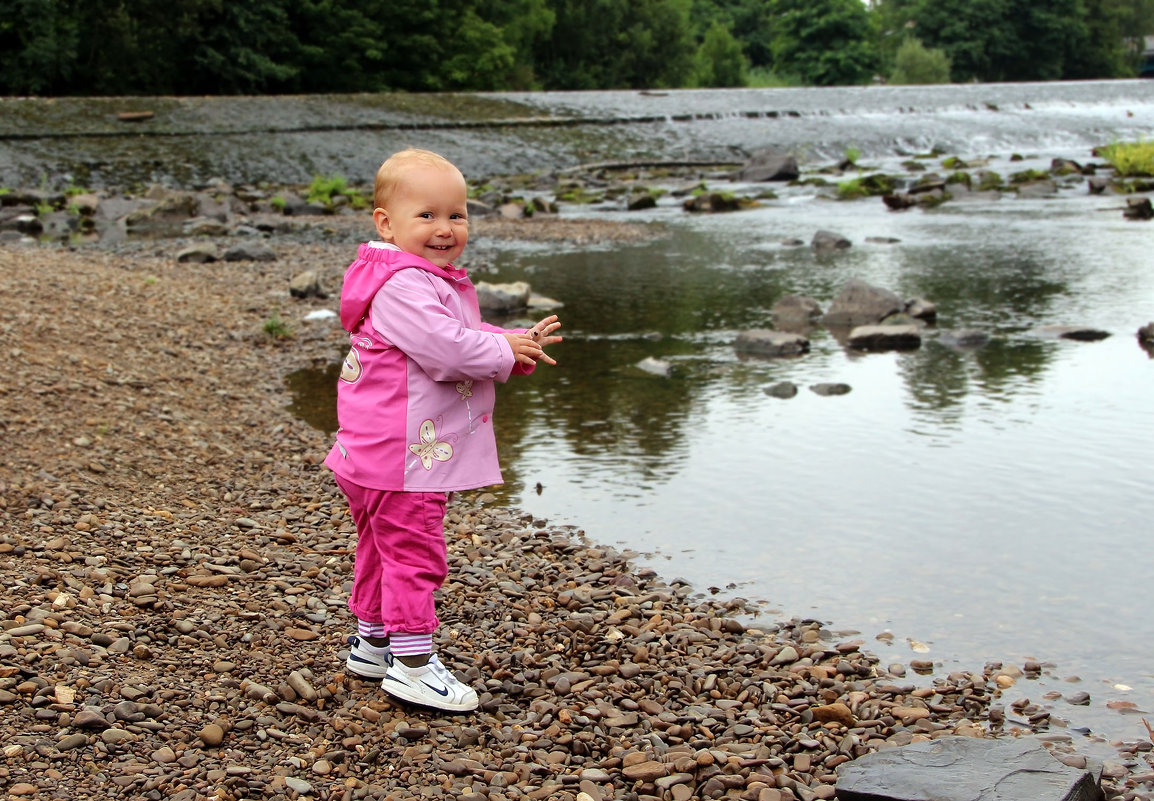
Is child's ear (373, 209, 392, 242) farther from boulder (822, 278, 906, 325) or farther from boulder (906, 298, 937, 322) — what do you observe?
boulder (906, 298, 937, 322)

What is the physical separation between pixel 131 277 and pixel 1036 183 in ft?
53.1

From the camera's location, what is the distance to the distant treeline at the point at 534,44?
37.7 m

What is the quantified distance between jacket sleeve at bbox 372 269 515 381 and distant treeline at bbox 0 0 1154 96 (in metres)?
36.7

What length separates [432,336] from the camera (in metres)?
3.14

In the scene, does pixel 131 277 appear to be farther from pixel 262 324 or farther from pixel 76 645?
pixel 76 645

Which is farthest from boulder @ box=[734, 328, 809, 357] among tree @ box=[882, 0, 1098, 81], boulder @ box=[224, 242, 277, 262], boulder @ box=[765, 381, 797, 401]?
tree @ box=[882, 0, 1098, 81]

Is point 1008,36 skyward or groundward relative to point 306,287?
skyward

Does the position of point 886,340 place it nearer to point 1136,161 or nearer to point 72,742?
point 72,742

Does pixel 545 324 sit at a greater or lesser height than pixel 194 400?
greater

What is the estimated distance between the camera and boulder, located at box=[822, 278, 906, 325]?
9.27m

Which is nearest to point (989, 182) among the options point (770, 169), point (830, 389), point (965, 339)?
point (770, 169)

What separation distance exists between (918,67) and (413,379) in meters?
73.0

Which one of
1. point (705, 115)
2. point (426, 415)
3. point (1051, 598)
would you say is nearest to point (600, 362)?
point (1051, 598)

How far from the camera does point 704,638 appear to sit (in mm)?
3836
